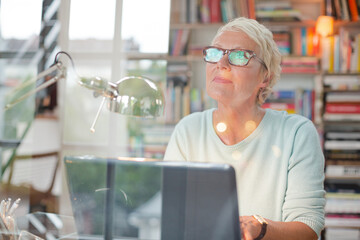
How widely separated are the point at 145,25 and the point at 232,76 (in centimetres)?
95

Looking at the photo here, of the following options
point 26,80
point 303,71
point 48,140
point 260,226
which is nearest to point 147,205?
point 260,226

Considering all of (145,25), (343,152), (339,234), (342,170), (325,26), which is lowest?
(339,234)

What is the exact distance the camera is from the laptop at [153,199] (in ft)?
1.82

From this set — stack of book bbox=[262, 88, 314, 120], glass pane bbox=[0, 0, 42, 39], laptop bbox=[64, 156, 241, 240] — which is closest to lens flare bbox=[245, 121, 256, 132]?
laptop bbox=[64, 156, 241, 240]

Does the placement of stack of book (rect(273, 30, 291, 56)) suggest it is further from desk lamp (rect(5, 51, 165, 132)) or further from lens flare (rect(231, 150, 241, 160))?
desk lamp (rect(5, 51, 165, 132))

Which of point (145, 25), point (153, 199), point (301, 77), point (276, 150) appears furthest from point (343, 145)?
point (153, 199)

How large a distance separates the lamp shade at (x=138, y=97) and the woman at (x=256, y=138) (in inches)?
7.1

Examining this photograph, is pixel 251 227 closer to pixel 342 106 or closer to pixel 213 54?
pixel 213 54

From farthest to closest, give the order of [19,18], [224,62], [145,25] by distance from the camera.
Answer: [145,25], [19,18], [224,62]

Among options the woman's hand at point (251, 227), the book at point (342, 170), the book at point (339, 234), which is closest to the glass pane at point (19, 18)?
the woman's hand at point (251, 227)

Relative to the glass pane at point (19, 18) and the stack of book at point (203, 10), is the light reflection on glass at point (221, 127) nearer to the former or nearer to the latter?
the glass pane at point (19, 18)

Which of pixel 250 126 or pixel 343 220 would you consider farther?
pixel 343 220

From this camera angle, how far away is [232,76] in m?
1.04

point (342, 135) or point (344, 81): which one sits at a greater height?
point (344, 81)
